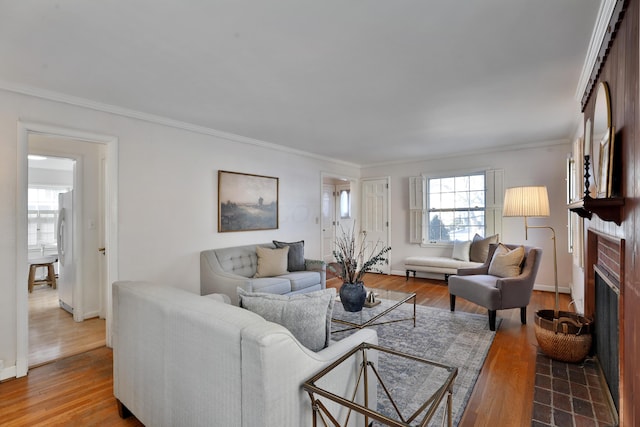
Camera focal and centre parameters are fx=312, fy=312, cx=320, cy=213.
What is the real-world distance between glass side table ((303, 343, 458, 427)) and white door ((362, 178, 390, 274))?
418cm

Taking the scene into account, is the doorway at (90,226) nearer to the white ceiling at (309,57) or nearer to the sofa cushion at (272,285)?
the white ceiling at (309,57)

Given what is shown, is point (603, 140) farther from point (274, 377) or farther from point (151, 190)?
point (151, 190)

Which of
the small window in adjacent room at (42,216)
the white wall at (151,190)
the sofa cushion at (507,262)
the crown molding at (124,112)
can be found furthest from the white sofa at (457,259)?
the small window in adjacent room at (42,216)

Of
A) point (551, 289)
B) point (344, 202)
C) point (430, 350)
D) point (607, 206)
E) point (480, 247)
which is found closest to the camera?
point (607, 206)

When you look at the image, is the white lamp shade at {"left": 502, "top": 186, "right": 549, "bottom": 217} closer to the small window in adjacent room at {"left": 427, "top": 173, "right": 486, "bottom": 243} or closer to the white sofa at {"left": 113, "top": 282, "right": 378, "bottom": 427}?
the small window in adjacent room at {"left": 427, "top": 173, "right": 486, "bottom": 243}

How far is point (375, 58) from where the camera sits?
2.25 meters

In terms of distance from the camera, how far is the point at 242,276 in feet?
12.6

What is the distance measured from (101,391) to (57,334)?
5.44ft

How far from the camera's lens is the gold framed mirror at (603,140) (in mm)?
1722

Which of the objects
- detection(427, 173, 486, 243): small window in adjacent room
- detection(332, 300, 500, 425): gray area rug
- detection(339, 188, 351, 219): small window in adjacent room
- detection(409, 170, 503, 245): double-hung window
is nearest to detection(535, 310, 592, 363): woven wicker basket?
detection(332, 300, 500, 425): gray area rug

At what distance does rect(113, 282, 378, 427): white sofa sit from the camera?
3.99 ft

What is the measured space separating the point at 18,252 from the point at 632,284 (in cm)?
414

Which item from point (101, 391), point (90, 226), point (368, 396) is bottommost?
point (101, 391)

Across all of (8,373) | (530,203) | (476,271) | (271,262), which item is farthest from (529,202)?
(8,373)
